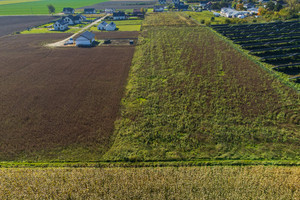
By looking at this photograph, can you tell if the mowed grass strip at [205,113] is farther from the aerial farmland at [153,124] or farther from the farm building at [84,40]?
the farm building at [84,40]

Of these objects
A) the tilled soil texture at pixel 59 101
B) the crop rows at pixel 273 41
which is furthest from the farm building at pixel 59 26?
the crop rows at pixel 273 41

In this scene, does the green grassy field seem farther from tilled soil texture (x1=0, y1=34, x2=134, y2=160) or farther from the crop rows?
Answer: the crop rows

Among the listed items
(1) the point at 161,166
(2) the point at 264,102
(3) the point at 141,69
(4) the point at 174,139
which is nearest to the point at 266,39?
(2) the point at 264,102

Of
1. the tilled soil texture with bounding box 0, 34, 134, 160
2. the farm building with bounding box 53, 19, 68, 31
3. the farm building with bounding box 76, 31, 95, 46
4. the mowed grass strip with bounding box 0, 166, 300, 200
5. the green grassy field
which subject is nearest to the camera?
the mowed grass strip with bounding box 0, 166, 300, 200

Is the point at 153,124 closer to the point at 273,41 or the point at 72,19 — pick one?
the point at 273,41

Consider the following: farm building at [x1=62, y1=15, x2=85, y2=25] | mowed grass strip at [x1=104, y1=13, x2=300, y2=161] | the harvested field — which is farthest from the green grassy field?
mowed grass strip at [x1=104, y1=13, x2=300, y2=161]

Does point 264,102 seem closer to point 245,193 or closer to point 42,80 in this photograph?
point 245,193
